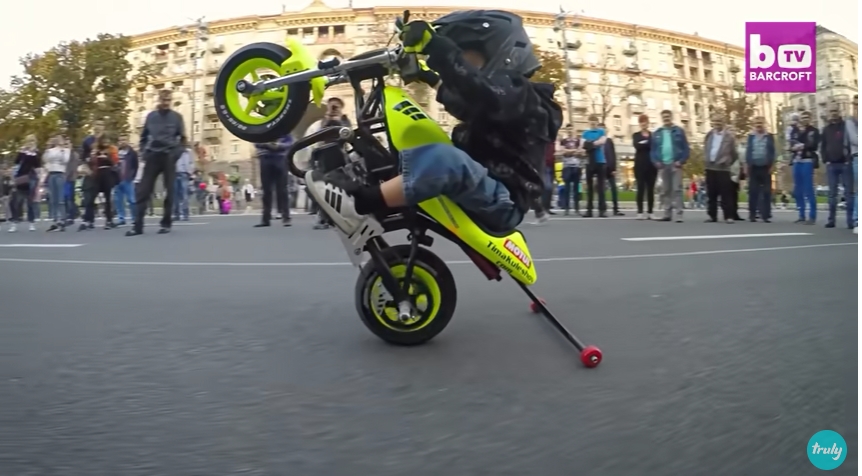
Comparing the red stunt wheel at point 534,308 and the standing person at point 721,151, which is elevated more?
the standing person at point 721,151

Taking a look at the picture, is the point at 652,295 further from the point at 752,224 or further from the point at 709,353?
the point at 752,224

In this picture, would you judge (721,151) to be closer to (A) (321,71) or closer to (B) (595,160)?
(B) (595,160)

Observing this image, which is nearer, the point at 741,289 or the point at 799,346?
the point at 799,346

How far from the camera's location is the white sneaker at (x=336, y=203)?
2.31 meters

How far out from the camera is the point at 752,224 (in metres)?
4.14

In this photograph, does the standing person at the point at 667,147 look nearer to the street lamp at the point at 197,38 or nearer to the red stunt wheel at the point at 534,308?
the red stunt wheel at the point at 534,308

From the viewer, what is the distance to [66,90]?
1824 millimetres

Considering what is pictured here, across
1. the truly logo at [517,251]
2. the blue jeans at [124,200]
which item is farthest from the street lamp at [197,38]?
the blue jeans at [124,200]

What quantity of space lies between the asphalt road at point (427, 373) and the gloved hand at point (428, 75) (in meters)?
0.47

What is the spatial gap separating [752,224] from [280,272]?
2.33 m

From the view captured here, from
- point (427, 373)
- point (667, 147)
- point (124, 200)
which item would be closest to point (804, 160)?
point (667, 147)

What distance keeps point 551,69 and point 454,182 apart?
0.41 metres

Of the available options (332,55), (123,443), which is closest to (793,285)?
(332,55)

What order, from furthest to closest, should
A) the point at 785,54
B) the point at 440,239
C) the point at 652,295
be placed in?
the point at 652,295 → the point at 440,239 → the point at 785,54
